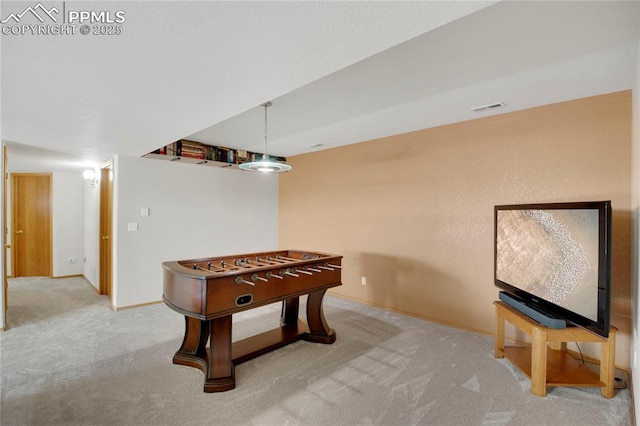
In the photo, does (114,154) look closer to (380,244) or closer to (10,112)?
(10,112)

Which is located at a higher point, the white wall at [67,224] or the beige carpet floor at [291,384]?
the white wall at [67,224]

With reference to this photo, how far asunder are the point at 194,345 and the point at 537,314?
2.88 m

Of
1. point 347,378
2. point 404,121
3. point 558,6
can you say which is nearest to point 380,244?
point 404,121

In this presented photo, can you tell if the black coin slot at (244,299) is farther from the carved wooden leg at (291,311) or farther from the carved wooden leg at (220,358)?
the carved wooden leg at (291,311)

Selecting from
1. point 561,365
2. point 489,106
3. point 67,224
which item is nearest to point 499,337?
point 561,365

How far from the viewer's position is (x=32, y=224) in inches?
240

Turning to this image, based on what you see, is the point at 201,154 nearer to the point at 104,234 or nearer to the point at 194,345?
the point at 104,234

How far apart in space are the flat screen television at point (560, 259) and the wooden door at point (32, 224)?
26.6 ft

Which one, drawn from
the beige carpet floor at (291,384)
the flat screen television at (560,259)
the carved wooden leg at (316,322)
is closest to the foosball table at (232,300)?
the carved wooden leg at (316,322)

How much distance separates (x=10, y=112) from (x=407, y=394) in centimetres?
383

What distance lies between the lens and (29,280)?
5781mm

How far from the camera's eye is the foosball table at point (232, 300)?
2180 millimetres

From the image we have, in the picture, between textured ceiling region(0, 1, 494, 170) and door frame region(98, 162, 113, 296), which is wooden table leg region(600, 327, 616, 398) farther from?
door frame region(98, 162, 113, 296)

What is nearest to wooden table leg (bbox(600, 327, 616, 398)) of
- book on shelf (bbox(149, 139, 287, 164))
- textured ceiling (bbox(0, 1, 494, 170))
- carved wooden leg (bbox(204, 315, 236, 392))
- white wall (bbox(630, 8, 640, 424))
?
white wall (bbox(630, 8, 640, 424))
